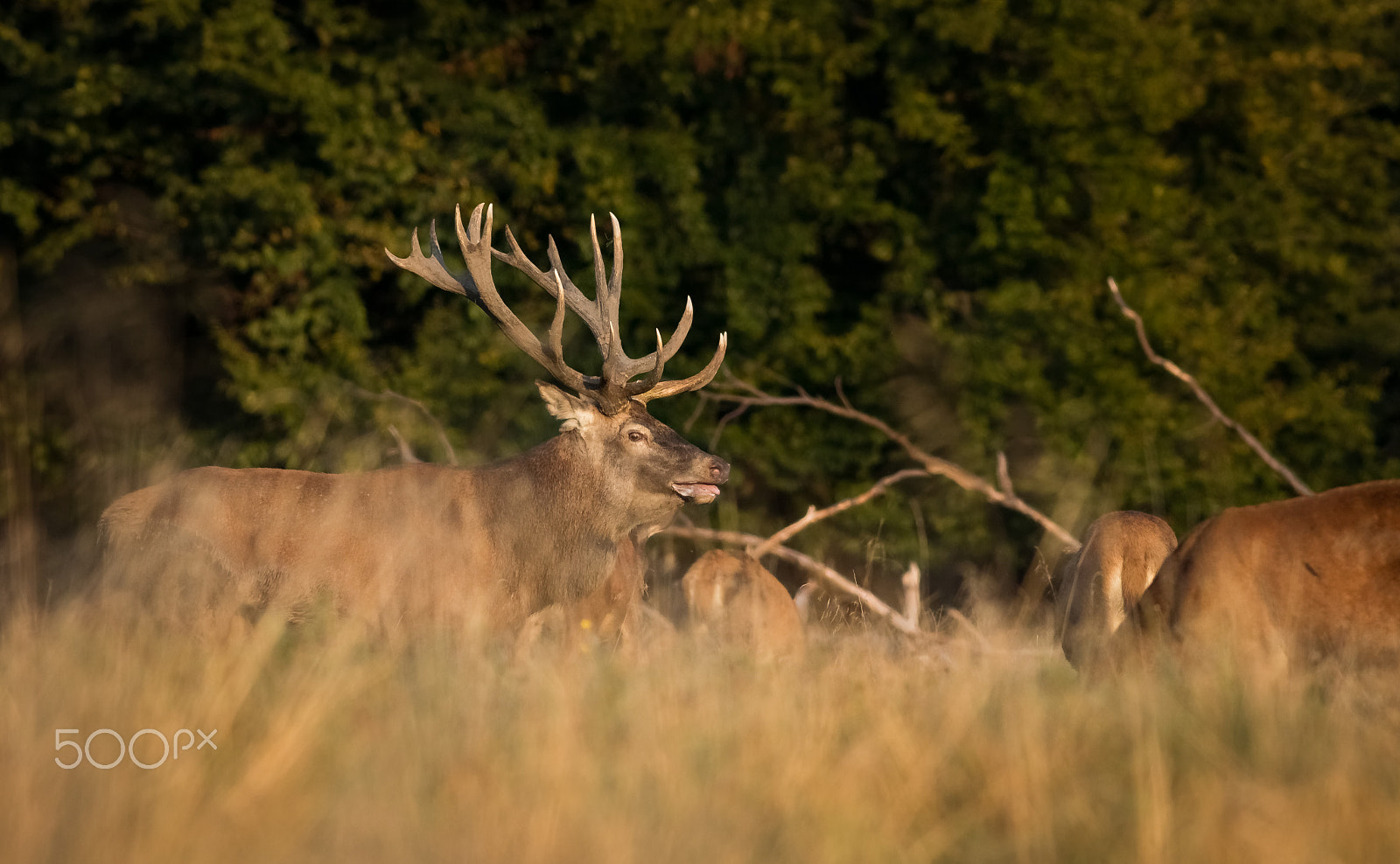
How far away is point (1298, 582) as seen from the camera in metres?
4.85

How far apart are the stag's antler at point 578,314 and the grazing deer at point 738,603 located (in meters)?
1.17

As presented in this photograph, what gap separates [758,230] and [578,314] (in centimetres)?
609

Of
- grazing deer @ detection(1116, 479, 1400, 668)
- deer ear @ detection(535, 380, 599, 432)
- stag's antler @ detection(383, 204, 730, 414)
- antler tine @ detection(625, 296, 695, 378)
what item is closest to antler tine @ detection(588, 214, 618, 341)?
stag's antler @ detection(383, 204, 730, 414)

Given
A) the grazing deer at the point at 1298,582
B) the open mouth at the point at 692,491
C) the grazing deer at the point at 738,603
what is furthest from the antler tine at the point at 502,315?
the grazing deer at the point at 1298,582

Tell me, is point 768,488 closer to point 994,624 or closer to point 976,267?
point 976,267

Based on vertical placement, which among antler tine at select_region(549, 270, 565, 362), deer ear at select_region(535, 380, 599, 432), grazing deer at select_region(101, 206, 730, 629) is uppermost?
antler tine at select_region(549, 270, 565, 362)

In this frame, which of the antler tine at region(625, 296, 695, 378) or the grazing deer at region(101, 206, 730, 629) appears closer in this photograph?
the grazing deer at region(101, 206, 730, 629)

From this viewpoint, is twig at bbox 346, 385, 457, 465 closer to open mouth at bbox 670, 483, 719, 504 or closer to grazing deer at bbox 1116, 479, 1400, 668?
open mouth at bbox 670, 483, 719, 504

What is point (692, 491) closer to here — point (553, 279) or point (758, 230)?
point (553, 279)

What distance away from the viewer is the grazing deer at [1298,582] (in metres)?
4.74

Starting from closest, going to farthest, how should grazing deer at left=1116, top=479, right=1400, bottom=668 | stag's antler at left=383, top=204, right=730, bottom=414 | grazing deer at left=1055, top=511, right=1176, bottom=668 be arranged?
grazing deer at left=1116, top=479, right=1400, bottom=668, grazing deer at left=1055, top=511, right=1176, bottom=668, stag's antler at left=383, top=204, right=730, bottom=414

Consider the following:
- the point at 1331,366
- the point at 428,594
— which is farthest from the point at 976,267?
the point at 428,594
